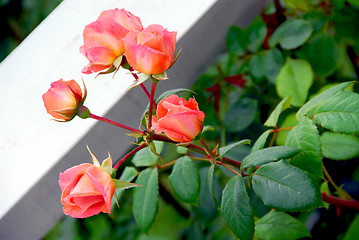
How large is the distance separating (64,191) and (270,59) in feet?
1.82

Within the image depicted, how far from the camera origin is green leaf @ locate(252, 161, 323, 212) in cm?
36

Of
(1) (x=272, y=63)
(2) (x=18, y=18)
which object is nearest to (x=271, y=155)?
(1) (x=272, y=63)

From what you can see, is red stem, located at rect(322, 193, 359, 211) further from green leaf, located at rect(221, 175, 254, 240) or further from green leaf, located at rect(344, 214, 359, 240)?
green leaf, located at rect(221, 175, 254, 240)

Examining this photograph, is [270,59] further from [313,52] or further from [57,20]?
[57,20]

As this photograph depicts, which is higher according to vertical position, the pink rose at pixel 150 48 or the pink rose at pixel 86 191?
the pink rose at pixel 150 48

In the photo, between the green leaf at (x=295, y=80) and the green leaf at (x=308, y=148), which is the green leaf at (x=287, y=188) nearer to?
the green leaf at (x=308, y=148)

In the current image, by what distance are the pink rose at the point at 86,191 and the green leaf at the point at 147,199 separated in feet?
0.54

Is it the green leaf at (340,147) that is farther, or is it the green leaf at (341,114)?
the green leaf at (340,147)

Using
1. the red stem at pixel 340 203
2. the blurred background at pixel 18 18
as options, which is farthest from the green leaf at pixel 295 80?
the blurred background at pixel 18 18

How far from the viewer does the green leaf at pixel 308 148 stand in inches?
15.4

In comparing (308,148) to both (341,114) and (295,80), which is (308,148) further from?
(295,80)

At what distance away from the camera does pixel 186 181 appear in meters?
0.52

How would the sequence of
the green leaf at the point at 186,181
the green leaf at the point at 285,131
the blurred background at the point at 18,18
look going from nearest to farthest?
1. the green leaf at the point at 186,181
2. the green leaf at the point at 285,131
3. the blurred background at the point at 18,18

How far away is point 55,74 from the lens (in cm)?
65
